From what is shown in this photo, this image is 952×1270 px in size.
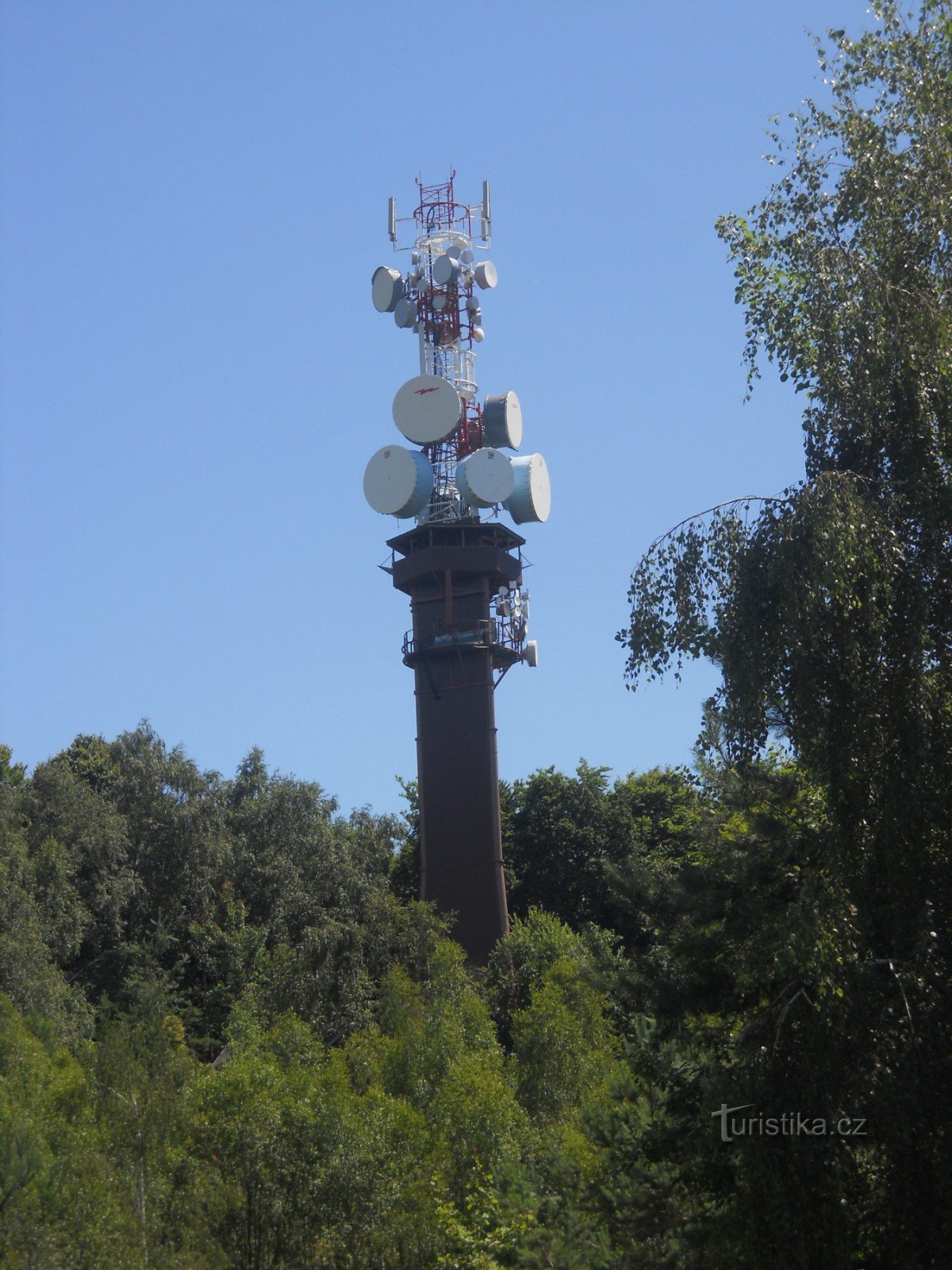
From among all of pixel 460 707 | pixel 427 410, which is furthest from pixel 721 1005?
pixel 427 410

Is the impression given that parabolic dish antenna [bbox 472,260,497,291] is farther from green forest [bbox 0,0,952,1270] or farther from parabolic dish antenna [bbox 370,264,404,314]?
green forest [bbox 0,0,952,1270]

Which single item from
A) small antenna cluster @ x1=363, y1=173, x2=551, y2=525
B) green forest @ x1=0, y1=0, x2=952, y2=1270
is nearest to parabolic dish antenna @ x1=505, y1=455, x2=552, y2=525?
small antenna cluster @ x1=363, y1=173, x2=551, y2=525

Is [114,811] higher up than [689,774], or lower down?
higher up

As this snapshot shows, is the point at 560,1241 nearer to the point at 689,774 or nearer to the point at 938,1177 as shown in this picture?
the point at 689,774

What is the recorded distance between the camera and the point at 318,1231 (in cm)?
2869

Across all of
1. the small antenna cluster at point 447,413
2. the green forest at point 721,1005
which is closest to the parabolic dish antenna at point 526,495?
the small antenna cluster at point 447,413

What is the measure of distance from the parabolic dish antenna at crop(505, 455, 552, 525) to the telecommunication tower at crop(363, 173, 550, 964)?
4 centimetres

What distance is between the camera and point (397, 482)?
43.7m

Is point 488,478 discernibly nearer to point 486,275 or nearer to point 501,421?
point 501,421

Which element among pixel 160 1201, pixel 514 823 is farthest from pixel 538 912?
pixel 160 1201

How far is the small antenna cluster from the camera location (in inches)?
1716

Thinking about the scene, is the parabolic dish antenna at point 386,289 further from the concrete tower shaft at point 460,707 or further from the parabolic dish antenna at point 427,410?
the concrete tower shaft at point 460,707

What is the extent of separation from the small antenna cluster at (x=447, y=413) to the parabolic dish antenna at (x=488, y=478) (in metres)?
0.02

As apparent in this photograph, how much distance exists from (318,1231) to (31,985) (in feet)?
47.1
